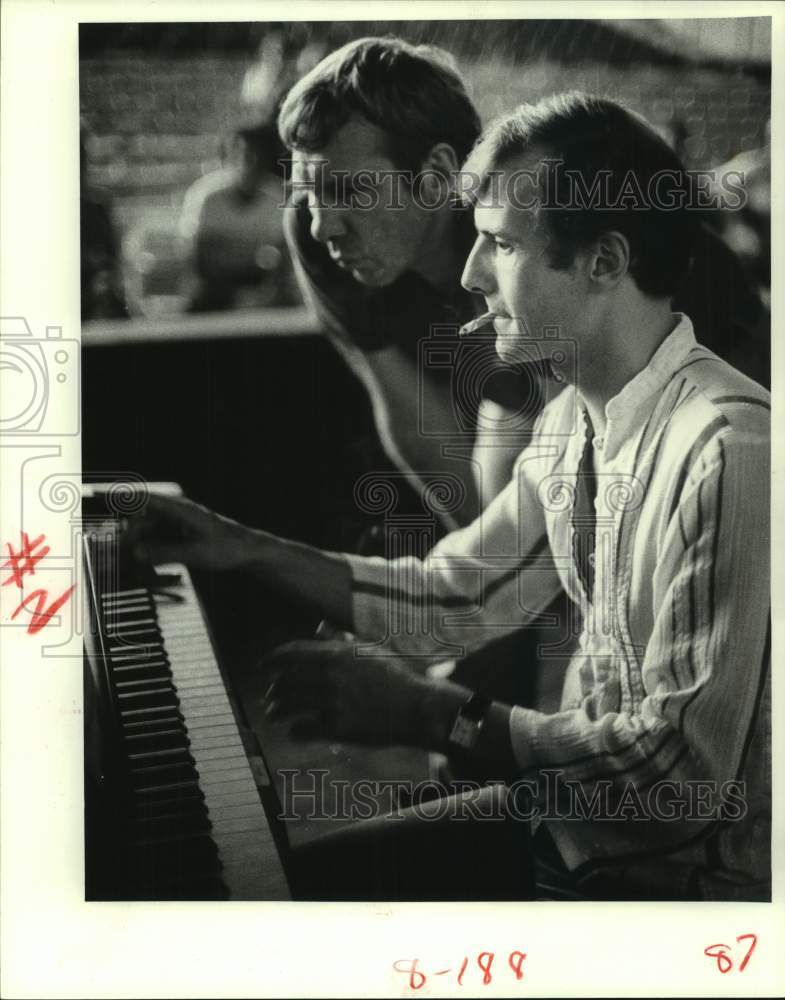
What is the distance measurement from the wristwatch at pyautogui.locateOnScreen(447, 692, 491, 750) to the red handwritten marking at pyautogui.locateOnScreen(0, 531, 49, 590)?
1056mm

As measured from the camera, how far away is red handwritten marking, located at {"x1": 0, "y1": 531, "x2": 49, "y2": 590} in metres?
2.45

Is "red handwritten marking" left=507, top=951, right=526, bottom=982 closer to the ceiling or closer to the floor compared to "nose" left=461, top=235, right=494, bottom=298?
closer to the floor

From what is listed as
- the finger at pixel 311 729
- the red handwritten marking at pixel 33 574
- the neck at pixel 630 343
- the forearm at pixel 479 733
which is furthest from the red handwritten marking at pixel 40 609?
the neck at pixel 630 343

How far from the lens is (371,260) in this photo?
95.3 inches

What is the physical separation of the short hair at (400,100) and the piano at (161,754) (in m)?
1.06

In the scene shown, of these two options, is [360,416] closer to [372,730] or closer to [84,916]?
[372,730]

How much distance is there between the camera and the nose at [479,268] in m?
2.39

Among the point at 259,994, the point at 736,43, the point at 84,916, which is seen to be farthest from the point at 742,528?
the point at 84,916

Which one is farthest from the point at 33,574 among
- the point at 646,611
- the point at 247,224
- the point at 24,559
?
the point at 646,611

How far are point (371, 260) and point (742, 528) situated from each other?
1.06 m

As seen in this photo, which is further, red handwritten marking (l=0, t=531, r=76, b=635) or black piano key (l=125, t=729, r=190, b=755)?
red handwritten marking (l=0, t=531, r=76, b=635)

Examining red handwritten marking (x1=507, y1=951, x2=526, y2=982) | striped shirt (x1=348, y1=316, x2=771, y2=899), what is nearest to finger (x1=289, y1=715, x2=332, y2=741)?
striped shirt (x1=348, y1=316, x2=771, y2=899)

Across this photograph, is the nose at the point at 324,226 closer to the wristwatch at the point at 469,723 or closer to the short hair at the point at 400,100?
the short hair at the point at 400,100

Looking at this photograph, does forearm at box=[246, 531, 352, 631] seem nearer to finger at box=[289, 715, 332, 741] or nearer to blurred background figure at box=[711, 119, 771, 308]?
finger at box=[289, 715, 332, 741]
